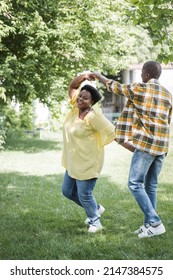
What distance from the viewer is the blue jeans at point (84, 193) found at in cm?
545

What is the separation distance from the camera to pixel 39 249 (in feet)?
16.7

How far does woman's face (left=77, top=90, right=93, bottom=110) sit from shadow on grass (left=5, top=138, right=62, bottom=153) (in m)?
10.8

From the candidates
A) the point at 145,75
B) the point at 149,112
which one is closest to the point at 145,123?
the point at 149,112

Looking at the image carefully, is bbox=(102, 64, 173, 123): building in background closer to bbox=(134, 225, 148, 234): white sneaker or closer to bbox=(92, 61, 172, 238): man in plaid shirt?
bbox=(134, 225, 148, 234): white sneaker

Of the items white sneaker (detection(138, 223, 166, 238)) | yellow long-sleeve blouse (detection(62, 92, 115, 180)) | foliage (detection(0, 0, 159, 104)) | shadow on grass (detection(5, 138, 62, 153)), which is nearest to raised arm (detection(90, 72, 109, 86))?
yellow long-sleeve blouse (detection(62, 92, 115, 180))

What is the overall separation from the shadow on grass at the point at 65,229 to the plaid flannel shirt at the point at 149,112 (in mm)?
1113

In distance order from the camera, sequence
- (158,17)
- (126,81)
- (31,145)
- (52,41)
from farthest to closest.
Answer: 1. (126,81)
2. (31,145)
3. (52,41)
4. (158,17)

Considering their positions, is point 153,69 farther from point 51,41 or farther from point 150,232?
point 51,41

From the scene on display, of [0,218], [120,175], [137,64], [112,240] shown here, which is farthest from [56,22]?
[137,64]

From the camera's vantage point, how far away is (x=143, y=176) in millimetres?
5207

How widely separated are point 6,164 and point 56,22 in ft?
16.9

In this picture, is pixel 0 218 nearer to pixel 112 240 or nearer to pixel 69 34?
pixel 112 240

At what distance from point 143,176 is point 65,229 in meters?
1.40

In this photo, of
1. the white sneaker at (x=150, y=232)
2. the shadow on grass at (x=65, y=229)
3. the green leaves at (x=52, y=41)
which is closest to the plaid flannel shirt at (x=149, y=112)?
the white sneaker at (x=150, y=232)
